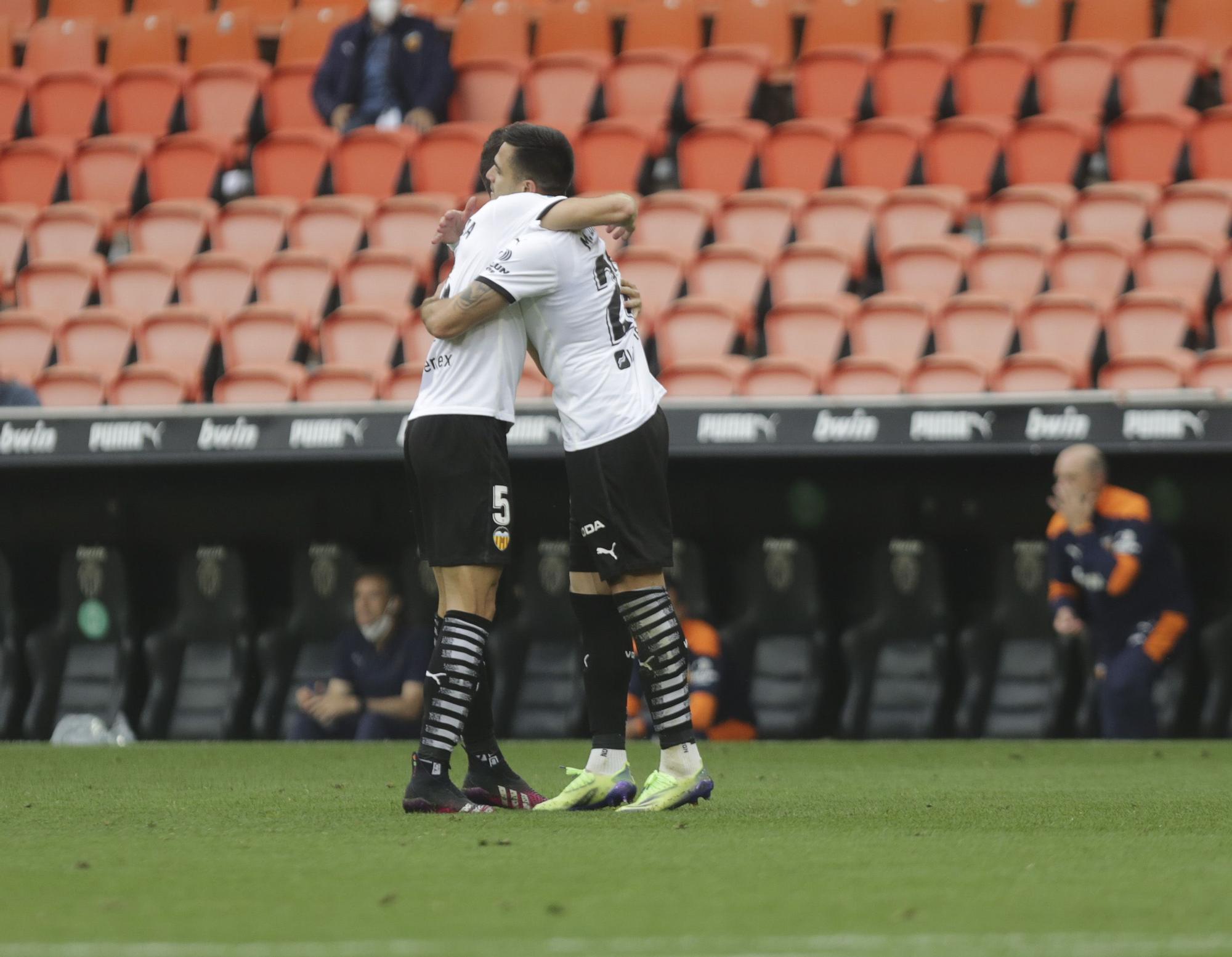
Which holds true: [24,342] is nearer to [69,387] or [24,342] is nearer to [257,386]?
[69,387]

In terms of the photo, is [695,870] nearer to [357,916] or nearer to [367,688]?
[357,916]

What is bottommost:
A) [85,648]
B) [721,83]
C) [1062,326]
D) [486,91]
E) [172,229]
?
[85,648]

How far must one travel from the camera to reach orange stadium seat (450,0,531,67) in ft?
42.7

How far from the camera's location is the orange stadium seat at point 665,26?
12.9 m

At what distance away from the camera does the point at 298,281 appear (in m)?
Answer: 10.8

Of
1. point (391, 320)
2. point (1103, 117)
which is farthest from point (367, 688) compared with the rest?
point (1103, 117)

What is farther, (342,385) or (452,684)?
(342,385)

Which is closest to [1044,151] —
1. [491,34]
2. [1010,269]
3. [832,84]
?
[1010,269]

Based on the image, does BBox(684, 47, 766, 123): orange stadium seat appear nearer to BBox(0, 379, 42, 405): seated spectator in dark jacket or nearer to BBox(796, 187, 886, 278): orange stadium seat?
BBox(796, 187, 886, 278): orange stadium seat

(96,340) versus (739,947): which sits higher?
(739,947)

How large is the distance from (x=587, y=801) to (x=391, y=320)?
548 cm

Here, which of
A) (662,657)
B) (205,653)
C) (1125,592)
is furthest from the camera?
(205,653)

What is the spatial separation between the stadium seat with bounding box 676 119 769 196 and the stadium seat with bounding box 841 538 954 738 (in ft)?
9.77

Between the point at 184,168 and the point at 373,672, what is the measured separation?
436 centimetres
